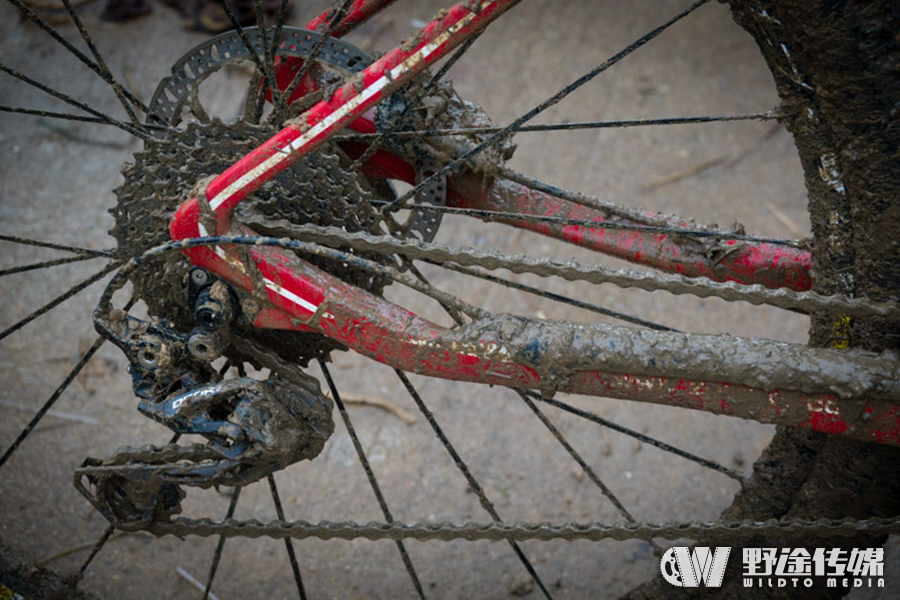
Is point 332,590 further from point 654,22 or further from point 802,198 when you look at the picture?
point 654,22

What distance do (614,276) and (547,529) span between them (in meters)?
0.51

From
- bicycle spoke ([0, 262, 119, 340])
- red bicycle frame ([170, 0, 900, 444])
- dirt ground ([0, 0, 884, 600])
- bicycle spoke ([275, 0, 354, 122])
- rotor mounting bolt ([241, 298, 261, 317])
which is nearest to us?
red bicycle frame ([170, 0, 900, 444])

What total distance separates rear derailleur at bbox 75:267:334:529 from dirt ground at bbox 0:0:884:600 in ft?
2.86

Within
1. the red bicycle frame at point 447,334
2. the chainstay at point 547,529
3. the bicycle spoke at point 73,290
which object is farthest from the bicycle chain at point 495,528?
the bicycle spoke at point 73,290

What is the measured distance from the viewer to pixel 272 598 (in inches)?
89.5

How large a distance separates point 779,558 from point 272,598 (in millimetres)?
1265

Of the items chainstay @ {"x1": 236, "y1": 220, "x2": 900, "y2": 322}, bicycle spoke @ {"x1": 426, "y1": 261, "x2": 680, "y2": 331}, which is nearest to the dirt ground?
bicycle spoke @ {"x1": 426, "y1": 261, "x2": 680, "y2": 331}

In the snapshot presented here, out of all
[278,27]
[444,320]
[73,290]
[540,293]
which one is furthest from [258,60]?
[444,320]

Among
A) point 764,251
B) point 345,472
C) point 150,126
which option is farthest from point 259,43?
point 345,472

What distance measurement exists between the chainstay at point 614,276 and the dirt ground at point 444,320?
1.20m

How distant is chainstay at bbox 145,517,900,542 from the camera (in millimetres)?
1534

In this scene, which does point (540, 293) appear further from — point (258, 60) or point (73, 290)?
point (73, 290)

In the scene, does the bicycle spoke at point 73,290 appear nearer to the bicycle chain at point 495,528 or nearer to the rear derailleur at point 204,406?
the rear derailleur at point 204,406

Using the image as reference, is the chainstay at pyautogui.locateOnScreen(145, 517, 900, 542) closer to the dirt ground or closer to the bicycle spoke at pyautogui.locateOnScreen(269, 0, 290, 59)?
the dirt ground
